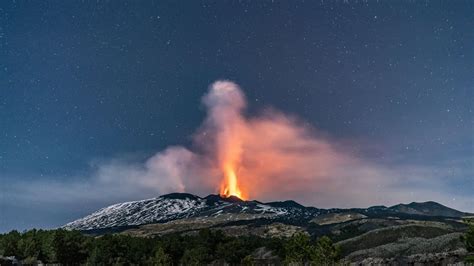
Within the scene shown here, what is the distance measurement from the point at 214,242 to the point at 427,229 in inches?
3141

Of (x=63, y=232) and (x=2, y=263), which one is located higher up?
(x=63, y=232)

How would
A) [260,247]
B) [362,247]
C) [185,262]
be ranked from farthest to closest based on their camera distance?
[260,247] → [362,247] → [185,262]

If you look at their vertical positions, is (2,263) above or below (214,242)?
below

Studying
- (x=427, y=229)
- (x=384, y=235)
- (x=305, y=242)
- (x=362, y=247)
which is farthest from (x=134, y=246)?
(x=427, y=229)

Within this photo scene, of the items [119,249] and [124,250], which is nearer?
[119,249]

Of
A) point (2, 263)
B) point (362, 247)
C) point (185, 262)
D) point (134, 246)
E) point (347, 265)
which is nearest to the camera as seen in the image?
point (2, 263)

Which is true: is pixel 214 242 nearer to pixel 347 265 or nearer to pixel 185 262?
pixel 185 262

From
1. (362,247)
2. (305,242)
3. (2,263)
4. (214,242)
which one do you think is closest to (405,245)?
(362,247)

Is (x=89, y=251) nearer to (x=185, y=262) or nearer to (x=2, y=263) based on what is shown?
(x=185, y=262)

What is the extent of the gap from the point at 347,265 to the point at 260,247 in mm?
77311

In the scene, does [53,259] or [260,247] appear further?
[260,247]

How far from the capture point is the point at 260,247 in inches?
6654

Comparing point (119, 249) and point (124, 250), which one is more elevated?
point (119, 249)

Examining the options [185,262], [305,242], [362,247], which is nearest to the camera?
[305,242]
